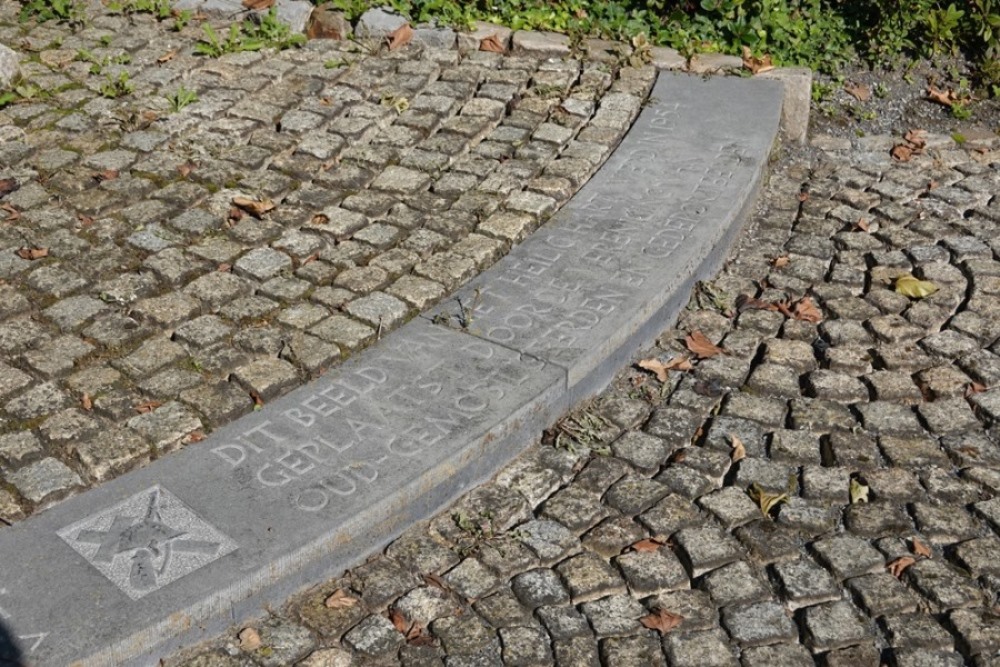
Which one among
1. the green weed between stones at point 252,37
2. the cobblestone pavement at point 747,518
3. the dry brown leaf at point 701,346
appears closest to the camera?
the cobblestone pavement at point 747,518

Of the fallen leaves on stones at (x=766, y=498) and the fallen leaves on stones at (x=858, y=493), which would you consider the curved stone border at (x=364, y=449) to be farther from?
the fallen leaves on stones at (x=858, y=493)

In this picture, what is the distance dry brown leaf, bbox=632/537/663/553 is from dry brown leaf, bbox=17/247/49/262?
2.45 m

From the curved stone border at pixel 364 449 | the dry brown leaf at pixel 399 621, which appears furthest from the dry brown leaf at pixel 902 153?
the dry brown leaf at pixel 399 621

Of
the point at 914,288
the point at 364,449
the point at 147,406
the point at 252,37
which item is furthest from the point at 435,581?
the point at 252,37

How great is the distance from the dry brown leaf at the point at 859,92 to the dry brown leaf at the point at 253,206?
313 cm

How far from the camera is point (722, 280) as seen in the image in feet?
16.2

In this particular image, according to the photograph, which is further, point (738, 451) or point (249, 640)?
point (738, 451)

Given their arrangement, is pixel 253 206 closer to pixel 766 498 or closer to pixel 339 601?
pixel 339 601

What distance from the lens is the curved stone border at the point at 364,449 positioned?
10.3ft

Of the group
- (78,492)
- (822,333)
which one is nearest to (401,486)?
(78,492)

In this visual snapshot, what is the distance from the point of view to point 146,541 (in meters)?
3.29

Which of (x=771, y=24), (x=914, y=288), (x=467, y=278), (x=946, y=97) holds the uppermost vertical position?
(x=771, y=24)

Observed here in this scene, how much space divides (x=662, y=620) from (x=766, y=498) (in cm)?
62

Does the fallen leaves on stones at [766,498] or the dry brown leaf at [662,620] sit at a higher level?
the fallen leaves on stones at [766,498]
